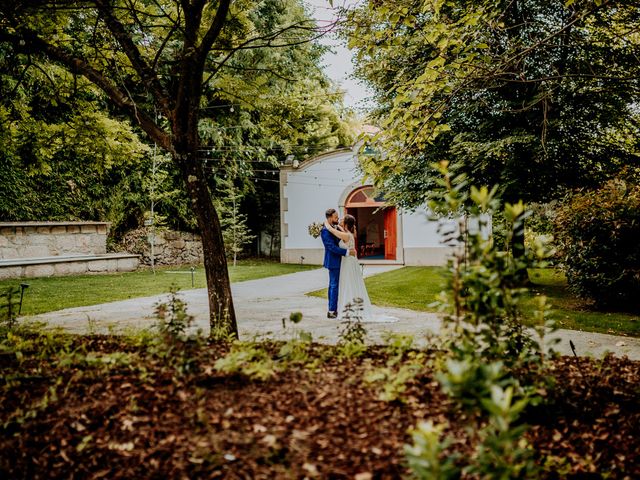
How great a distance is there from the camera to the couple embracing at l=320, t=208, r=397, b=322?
23.6ft

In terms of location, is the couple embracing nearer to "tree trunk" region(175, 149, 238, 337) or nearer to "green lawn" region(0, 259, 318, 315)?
"green lawn" region(0, 259, 318, 315)

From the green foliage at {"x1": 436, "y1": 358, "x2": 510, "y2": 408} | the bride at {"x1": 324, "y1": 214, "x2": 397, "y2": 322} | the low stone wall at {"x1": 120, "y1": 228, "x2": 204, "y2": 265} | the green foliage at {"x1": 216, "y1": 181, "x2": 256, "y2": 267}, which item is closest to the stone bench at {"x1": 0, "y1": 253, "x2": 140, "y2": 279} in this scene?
the low stone wall at {"x1": 120, "y1": 228, "x2": 204, "y2": 265}

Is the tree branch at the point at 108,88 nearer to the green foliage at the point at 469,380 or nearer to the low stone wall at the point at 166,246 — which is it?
the green foliage at the point at 469,380

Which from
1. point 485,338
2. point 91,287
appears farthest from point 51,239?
point 485,338

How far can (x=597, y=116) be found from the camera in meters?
9.21

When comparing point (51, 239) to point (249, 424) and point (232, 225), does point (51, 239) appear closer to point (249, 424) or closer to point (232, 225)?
point (232, 225)

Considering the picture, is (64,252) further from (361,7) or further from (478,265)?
(478,265)

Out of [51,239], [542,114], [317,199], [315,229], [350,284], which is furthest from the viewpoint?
[317,199]

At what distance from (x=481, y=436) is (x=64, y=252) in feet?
50.6

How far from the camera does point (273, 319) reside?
687cm

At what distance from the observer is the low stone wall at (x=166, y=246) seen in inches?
668

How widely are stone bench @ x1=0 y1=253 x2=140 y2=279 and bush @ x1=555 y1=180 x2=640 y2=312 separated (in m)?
13.2

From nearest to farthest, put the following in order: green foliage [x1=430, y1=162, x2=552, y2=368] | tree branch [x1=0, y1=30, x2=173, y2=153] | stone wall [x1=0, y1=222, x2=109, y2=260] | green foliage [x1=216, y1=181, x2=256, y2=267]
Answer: green foliage [x1=430, y1=162, x2=552, y2=368] → tree branch [x1=0, y1=30, x2=173, y2=153] → stone wall [x1=0, y1=222, x2=109, y2=260] → green foliage [x1=216, y1=181, x2=256, y2=267]

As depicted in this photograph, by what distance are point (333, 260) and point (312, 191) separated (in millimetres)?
12468
